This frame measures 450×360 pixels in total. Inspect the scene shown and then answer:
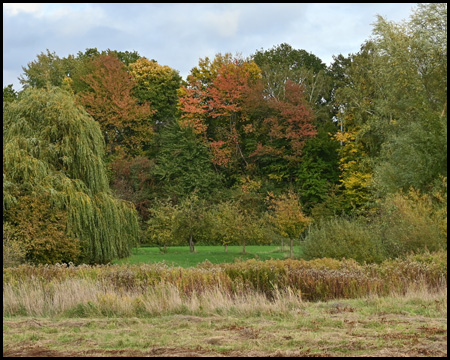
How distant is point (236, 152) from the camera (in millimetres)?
40562

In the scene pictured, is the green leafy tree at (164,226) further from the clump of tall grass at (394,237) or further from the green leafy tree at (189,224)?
the clump of tall grass at (394,237)

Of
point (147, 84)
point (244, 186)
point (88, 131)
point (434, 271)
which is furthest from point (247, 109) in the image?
point (434, 271)

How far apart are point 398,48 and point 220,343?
23.0 metres

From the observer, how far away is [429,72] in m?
26.0

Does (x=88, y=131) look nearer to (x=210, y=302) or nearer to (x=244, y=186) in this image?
(x=210, y=302)

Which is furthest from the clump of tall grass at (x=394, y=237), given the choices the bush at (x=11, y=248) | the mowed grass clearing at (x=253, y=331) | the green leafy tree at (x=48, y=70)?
the green leafy tree at (x=48, y=70)

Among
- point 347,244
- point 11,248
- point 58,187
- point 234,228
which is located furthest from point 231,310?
point 234,228

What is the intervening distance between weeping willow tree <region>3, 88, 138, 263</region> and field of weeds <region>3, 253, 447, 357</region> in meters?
6.27

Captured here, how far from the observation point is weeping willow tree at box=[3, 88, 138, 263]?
64.6 feet

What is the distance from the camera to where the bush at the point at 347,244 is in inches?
723

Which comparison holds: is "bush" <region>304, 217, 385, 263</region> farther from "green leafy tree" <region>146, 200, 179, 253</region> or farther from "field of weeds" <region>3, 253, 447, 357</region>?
"green leafy tree" <region>146, 200, 179, 253</region>

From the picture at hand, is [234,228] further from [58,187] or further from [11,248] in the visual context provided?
[11,248]

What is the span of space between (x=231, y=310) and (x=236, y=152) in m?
31.1

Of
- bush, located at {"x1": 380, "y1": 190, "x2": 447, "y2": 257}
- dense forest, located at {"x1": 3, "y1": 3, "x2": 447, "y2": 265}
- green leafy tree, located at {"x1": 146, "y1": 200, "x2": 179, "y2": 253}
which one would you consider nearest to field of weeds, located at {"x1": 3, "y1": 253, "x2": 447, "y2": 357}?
bush, located at {"x1": 380, "y1": 190, "x2": 447, "y2": 257}
